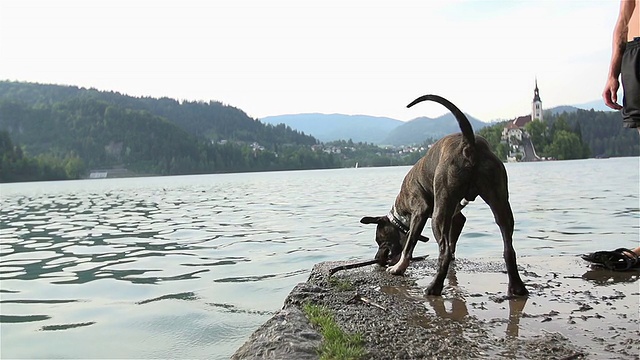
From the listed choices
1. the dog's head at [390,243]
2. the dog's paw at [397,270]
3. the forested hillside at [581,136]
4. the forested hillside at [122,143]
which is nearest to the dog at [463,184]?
the dog's paw at [397,270]

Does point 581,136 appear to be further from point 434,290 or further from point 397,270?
point 434,290

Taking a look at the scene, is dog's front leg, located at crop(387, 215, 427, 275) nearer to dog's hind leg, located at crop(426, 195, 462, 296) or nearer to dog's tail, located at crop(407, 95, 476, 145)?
dog's hind leg, located at crop(426, 195, 462, 296)

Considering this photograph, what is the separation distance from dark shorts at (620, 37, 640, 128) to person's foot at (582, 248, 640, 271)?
6.28 feet

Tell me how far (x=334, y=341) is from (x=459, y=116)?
2327 millimetres

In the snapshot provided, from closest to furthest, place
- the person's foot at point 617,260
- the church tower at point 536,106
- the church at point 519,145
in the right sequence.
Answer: the person's foot at point 617,260, the church at point 519,145, the church tower at point 536,106

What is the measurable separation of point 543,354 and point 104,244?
11266mm

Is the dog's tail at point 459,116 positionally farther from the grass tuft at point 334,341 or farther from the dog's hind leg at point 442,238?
Result: the grass tuft at point 334,341

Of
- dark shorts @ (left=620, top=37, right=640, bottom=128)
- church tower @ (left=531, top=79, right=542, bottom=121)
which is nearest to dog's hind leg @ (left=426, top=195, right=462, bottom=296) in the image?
dark shorts @ (left=620, top=37, right=640, bottom=128)

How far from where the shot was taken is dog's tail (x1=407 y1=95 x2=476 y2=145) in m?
4.54

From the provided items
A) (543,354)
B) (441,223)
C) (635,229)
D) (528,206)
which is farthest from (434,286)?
(528,206)

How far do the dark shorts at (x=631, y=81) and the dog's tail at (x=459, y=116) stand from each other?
1176 mm

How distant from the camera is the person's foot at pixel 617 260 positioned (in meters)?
5.46

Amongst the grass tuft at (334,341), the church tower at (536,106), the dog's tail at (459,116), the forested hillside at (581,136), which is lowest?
the grass tuft at (334,341)

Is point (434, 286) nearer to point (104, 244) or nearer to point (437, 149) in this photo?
point (437, 149)
